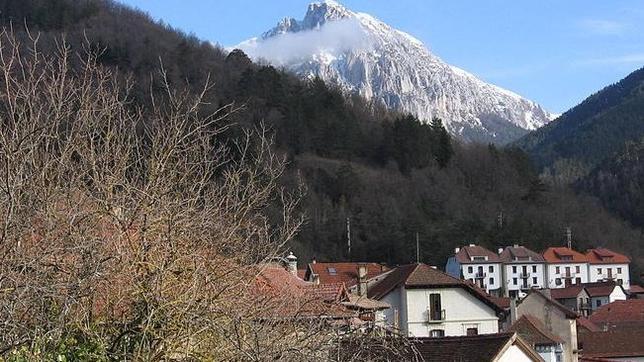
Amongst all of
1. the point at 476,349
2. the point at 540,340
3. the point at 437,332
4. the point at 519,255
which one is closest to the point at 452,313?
the point at 437,332

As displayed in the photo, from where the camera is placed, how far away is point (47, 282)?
6934 millimetres

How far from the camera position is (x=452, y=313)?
110ft

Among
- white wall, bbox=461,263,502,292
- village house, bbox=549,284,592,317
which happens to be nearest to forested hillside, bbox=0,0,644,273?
white wall, bbox=461,263,502,292

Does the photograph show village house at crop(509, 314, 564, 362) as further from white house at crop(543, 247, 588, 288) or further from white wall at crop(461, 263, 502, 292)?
white house at crop(543, 247, 588, 288)

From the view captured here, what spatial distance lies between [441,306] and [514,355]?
564 inches

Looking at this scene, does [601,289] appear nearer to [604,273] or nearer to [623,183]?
[604,273]

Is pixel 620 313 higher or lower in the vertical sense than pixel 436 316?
higher

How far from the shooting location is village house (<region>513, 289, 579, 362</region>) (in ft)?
115

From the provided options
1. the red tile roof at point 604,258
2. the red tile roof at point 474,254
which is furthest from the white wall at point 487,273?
the red tile roof at point 604,258

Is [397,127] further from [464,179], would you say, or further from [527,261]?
[527,261]

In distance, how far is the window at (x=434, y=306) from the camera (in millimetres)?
33781

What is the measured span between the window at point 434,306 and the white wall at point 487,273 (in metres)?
41.5

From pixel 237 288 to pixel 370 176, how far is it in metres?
80.3

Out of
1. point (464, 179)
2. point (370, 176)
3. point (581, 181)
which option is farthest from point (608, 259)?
point (581, 181)
